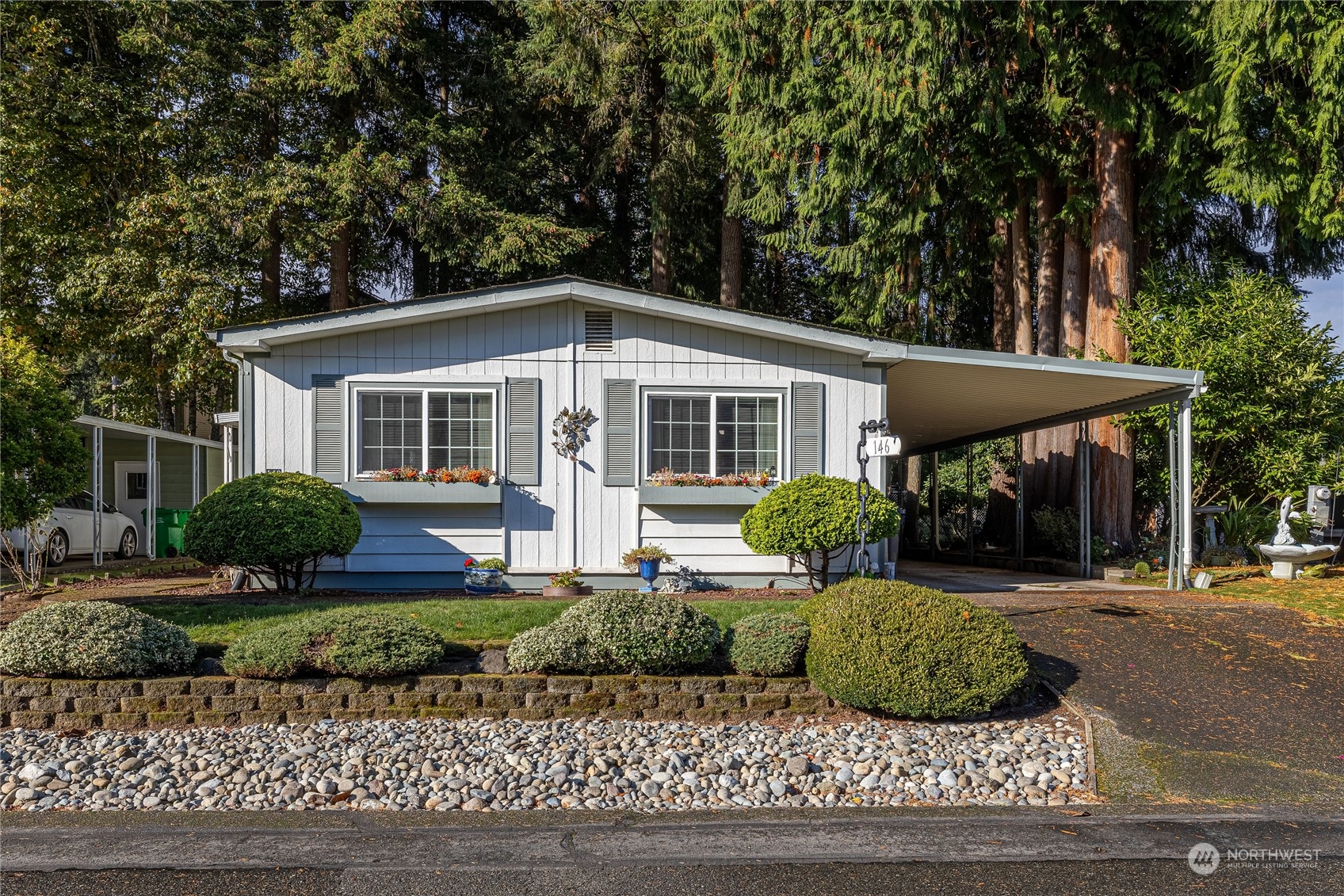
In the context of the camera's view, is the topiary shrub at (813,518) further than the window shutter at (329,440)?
No

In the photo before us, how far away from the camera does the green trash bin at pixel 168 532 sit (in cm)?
1608

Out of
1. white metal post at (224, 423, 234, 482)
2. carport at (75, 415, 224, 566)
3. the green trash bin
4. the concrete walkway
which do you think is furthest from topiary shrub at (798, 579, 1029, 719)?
the green trash bin

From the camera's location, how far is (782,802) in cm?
434

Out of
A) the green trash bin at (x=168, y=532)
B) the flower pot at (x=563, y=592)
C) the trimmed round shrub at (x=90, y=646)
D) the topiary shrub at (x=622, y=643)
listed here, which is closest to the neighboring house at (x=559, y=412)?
the flower pot at (x=563, y=592)

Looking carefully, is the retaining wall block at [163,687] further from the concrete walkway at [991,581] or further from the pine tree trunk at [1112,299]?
the pine tree trunk at [1112,299]

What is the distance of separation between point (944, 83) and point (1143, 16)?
10.4ft

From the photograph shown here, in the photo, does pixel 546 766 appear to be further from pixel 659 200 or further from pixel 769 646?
pixel 659 200

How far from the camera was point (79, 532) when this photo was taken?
13273 millimetres

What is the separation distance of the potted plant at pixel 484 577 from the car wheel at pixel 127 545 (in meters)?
9.13

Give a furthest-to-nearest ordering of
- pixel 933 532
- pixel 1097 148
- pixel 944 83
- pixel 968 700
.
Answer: pixel 933 532 → pixel 1097 148 → pixel 944 83 → pixel 968 700

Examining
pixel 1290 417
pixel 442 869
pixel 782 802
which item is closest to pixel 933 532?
pixel 1290 417

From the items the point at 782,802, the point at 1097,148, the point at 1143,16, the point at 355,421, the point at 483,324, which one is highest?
the point at 1143,16

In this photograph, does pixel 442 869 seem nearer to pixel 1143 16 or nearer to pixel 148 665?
pixel 148 665

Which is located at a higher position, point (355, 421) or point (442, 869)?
point (355, 421)
